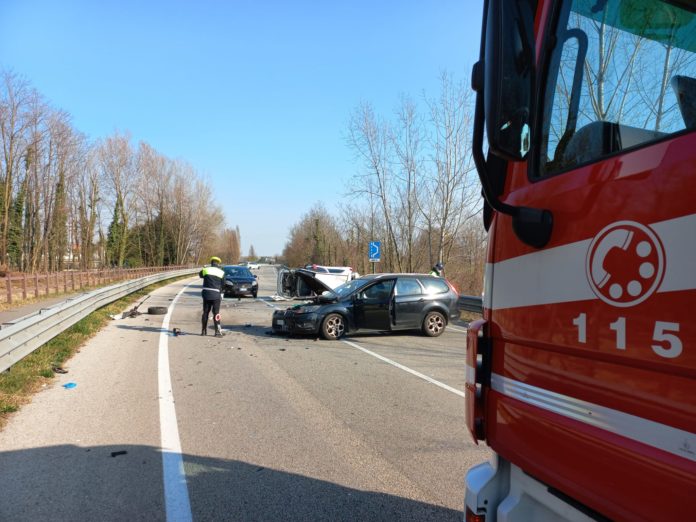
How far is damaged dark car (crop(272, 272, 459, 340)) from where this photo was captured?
1116 cm

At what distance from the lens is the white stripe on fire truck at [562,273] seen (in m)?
1.20

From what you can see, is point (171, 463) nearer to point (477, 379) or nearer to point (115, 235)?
point (477, 379)

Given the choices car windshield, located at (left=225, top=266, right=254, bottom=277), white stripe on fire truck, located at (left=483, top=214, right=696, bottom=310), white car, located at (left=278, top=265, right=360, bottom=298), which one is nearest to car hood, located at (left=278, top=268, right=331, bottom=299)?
white car, located at (left=278, top=265, right=360, bottom=298)

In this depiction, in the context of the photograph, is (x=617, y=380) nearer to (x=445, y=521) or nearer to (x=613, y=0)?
(x=613, y=0)

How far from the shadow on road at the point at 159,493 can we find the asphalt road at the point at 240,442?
0.05 ft

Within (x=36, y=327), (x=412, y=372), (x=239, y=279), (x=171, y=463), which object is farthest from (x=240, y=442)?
(x=239, y=279)

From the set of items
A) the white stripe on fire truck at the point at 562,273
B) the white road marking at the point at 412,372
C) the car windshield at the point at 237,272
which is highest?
the white stripe on fire truck at the point at 562,273

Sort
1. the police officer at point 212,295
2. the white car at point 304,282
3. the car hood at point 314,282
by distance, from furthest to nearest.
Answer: the white car at point 304,282
the car hood at point 314,282
the police officer at point 212,295

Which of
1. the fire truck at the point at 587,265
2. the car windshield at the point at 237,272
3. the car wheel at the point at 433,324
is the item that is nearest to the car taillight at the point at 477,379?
the fire truck at the point at 587,265

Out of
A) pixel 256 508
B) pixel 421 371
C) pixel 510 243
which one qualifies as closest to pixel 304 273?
pixel 421 371

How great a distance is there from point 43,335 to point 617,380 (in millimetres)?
8770

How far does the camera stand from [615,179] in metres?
1.44

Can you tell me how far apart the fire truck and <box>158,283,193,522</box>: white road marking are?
89.6 inches

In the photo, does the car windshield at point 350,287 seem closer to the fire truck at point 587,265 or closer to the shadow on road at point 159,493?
the shadow on road at point 159,493
